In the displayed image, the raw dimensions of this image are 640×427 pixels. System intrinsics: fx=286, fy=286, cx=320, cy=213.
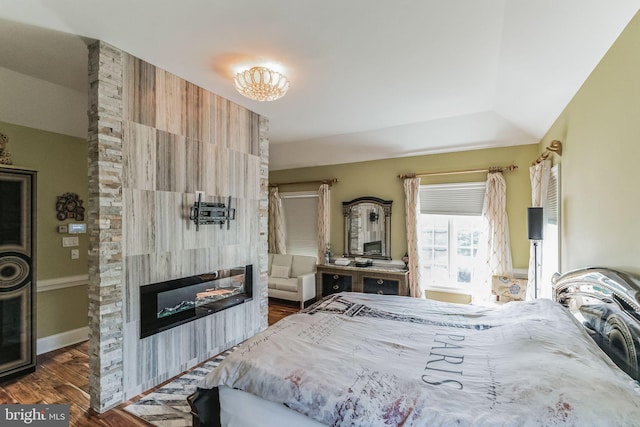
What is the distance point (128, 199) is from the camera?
2410 mm

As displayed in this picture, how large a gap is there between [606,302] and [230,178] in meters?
3.33

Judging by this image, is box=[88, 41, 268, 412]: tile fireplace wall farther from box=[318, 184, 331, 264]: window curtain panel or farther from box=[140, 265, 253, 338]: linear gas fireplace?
box=[318, 184, 331, 264]: window curtain panel

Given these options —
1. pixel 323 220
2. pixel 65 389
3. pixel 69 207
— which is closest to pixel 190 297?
pixel 65 389

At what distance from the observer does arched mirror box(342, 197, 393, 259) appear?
194 inches

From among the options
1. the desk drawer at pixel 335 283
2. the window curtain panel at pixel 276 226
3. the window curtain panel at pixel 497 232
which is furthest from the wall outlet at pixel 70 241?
the window curtain panel at pixel 497 232

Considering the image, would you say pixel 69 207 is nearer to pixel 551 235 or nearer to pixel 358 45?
pixel 358 45

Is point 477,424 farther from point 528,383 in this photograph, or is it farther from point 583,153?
point 583,153

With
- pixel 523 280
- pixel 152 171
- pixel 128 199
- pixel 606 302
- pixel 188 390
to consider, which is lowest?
pixel 188 390

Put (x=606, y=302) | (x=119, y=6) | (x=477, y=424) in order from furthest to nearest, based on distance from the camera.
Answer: (x=119, y=6) → (x=606, y=302) → (x=477, y=424)

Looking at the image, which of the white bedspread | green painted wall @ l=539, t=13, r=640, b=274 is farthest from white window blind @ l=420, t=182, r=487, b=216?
the white bedspread

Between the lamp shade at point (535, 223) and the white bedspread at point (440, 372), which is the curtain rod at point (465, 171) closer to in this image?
the lamp shade at point (535, 223)

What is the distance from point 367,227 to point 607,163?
3488mm

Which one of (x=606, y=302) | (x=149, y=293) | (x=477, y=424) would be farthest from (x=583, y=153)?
(x=149, y=293)

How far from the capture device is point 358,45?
Answer: 7.45 feet
